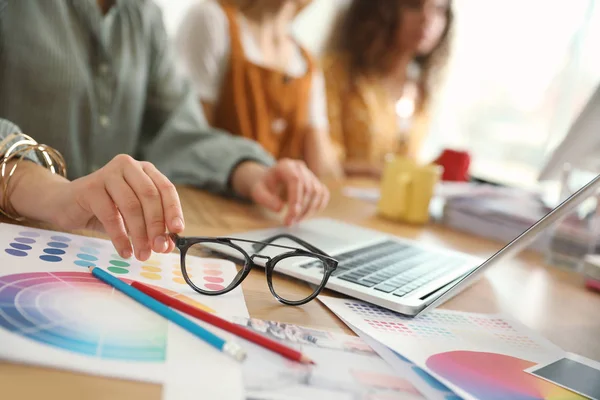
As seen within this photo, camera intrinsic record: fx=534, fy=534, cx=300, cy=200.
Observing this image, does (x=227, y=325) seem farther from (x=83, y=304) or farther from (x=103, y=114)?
(x=103, y=114)

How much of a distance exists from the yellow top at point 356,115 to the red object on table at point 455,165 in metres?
0.65

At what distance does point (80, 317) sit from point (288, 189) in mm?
495

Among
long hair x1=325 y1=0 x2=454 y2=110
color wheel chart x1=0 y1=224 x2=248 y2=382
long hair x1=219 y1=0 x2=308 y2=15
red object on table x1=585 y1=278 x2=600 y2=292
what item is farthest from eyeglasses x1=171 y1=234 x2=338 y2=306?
long hair x1=325 y1=0 x2=454 y2=110

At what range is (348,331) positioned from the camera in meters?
0.47

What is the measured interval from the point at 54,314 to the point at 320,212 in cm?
65

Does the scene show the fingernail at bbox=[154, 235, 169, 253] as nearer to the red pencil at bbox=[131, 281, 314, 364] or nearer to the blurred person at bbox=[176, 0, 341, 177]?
the red pencil at bbox=[131, 281, 314, 364]

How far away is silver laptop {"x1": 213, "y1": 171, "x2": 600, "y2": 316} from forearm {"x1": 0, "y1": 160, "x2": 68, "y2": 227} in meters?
0.22

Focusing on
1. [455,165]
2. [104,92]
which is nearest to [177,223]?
[104,92]

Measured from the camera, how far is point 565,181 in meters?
1.07

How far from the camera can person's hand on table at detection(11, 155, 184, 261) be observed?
0.50 meters

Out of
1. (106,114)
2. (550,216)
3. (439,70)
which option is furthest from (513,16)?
(550,216)

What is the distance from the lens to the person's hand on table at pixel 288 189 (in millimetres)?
826

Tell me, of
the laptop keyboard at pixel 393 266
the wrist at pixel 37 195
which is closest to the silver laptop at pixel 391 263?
the laptop keyboard at pixel 393 266

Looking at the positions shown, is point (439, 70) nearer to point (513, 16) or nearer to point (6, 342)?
point (513, 16)
